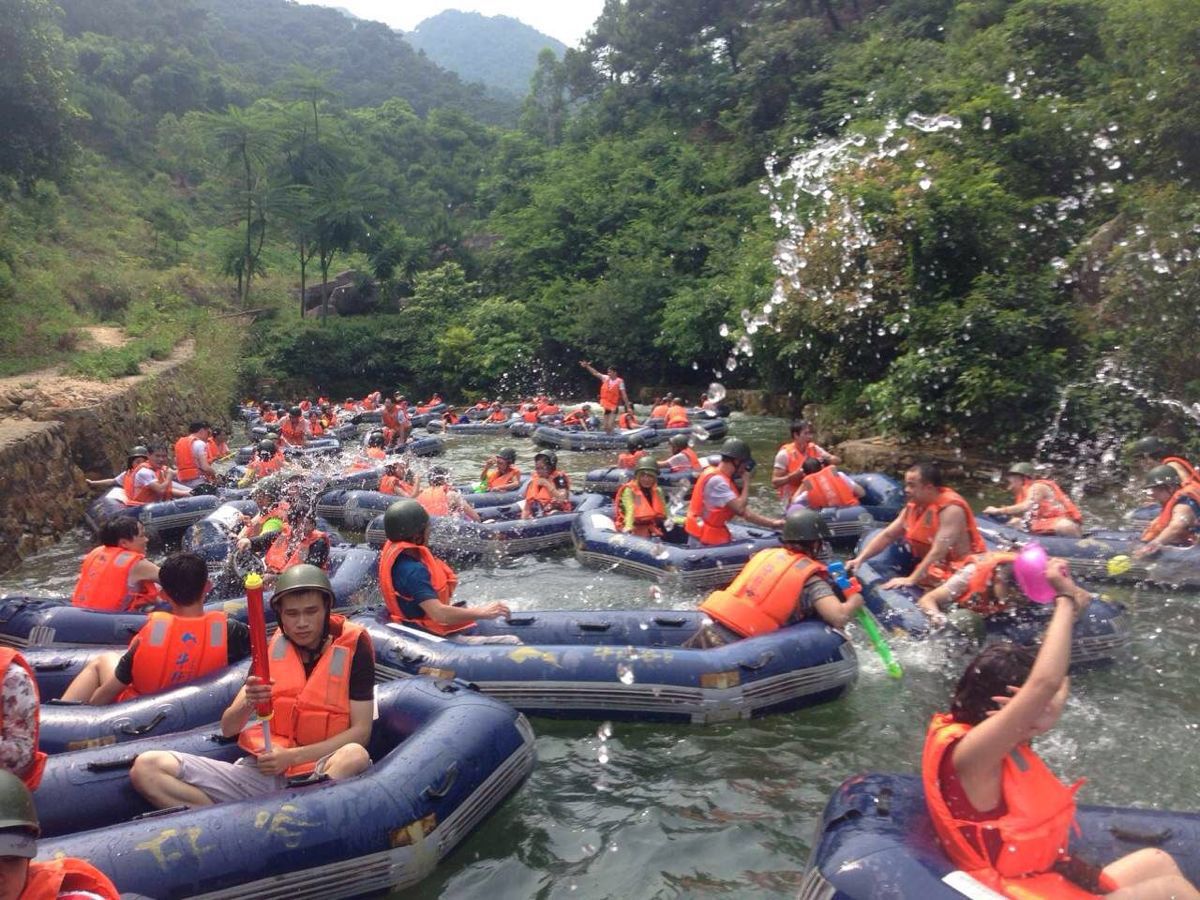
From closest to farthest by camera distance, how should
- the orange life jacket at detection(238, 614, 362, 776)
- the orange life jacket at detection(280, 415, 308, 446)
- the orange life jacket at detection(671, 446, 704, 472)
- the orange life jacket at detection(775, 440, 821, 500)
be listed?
the orange life jacket at detection(238, 614, 362, 776) < the orange life jacket at detection(775, 440, 821, 500) < the orange life jacket at detection(671, 446, 704, 472) < the orange life jacket at detection(280, 415, 308, 446)

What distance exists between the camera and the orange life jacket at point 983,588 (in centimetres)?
627

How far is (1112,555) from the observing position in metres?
8.05

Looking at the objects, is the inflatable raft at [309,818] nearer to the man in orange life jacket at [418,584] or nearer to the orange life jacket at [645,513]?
the man in orange life jacket at [418,584]

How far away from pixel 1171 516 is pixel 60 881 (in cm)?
828

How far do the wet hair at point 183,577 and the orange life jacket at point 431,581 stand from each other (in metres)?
1.16

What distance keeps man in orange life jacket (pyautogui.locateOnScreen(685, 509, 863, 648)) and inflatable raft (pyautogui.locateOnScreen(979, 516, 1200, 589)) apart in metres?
2.98

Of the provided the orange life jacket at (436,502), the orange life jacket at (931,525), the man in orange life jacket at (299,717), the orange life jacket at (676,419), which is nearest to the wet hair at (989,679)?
the man in orange life jacket at (299,717)

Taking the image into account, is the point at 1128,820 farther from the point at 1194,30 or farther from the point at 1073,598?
the point at 1194,30

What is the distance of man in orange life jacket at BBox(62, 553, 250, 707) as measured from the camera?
504cm

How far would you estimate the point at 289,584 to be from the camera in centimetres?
388

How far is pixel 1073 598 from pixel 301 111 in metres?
42.5

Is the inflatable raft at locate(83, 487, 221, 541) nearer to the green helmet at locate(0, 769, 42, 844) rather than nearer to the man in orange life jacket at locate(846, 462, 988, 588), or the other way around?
the man in orange life jacket at locate(846, 462, 988, 588)

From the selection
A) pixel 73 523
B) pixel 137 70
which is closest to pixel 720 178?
pixel 73 523

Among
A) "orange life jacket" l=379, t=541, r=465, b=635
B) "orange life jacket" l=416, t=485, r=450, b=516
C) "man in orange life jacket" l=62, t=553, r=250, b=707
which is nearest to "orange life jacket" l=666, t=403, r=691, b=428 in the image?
"orange life jacket" l=416, t=485, r=450, b=516
